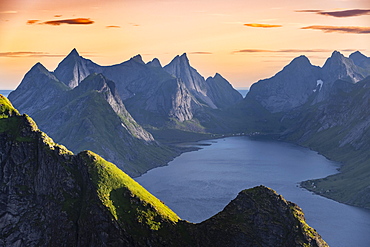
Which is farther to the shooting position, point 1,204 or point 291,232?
point 1,204

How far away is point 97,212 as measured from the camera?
10931cm

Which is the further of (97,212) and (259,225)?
(97,212)

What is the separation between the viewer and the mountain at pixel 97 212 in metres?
107

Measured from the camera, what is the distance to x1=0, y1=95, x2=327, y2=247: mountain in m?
107

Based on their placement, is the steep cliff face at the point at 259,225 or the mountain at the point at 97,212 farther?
the mountain at the point at 97,212

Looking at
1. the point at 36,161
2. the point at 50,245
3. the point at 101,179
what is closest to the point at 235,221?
the point at 101,179

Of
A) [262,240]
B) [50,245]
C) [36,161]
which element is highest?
[36,161]

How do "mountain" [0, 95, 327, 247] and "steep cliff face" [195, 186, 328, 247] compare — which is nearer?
"steep cliff face" [195, 186, 328, 247]

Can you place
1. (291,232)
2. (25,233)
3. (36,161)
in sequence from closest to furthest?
(291,232) < (25,233) < (36,161)

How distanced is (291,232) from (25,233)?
6086 cm

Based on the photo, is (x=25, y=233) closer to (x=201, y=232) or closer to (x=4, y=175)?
(x=4, y=175)

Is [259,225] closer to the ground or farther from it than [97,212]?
farther from it

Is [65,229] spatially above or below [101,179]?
below

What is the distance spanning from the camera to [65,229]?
110 metres
